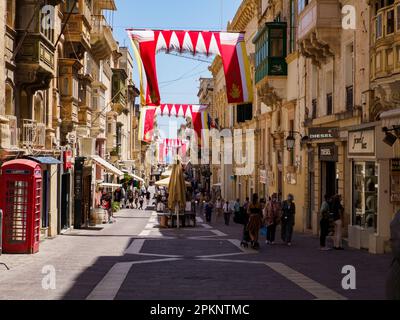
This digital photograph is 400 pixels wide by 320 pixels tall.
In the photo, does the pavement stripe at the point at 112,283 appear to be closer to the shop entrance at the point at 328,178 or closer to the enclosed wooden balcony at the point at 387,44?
the enclosed wooden balcony at the point at 387,44

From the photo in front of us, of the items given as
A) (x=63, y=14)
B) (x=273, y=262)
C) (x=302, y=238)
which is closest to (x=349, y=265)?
(x=273, y=262)

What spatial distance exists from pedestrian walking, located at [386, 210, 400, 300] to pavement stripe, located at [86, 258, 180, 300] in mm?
6121

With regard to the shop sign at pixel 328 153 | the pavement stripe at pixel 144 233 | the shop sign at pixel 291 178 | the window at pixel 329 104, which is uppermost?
the window at pixel 329 104

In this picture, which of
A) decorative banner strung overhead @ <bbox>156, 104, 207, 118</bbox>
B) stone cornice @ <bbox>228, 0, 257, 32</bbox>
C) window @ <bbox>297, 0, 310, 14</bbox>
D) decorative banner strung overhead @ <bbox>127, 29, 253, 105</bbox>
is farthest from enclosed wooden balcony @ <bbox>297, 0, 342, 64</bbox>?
decorative banner strung overhead @ <bbox>156, 104, 207, 118</bbox>

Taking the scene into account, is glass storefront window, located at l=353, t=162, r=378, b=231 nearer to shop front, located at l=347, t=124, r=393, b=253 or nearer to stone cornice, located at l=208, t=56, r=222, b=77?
shop front, located at l=347, t=124, r=393, b=253

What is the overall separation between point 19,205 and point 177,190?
12.2 meters

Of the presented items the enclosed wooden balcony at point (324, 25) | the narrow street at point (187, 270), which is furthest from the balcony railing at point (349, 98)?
the narrow street at point (187, 270)

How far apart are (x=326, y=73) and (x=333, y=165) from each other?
11.7 ft

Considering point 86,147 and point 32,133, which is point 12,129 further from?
point 86,147

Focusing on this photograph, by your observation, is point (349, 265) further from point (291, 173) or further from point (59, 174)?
point (291, 173)

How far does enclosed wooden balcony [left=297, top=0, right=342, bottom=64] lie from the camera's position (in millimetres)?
24781

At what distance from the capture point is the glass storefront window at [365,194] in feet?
68.6

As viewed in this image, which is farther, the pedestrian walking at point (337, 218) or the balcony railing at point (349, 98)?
the balcony railing at point (349, 98)

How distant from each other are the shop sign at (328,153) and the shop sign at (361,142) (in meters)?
2.66
